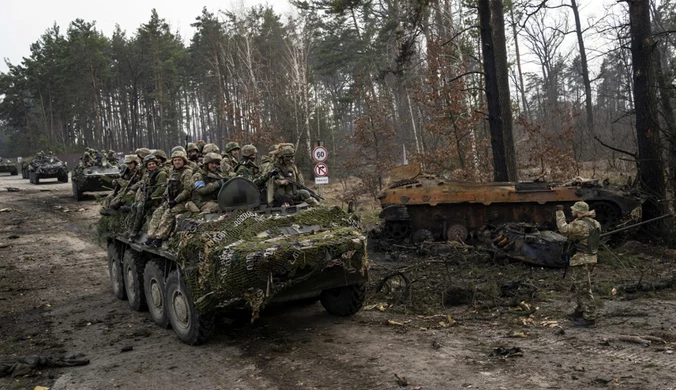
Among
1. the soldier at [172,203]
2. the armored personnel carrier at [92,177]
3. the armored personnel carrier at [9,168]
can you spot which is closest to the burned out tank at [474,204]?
the soldier at [172,203]

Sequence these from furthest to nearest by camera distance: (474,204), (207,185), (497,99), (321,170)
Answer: (497,99) < (321,170) < (474,204) < (207,185)

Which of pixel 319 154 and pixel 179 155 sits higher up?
pixel 319 154

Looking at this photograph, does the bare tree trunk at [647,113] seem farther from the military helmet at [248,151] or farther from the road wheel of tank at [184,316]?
the road wheel of tank at [184,316]

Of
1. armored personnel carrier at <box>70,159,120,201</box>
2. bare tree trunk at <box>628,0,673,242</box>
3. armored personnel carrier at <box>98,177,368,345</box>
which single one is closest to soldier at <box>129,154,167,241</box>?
armored personnel carrier at <box>98,177,368,345</box>

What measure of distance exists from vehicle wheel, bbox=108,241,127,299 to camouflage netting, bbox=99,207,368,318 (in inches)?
120

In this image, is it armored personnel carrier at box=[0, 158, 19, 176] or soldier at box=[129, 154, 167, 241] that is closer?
soldier at box=[129, 154, 167, 241]

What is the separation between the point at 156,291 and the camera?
8102mm

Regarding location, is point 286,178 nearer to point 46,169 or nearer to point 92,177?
point 92,177

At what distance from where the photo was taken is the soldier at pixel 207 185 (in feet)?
25.1

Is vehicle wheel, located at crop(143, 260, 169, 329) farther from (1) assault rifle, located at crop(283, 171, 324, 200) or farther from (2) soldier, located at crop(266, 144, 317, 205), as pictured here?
(1) assault rifle, located at crop(283, 171, 324, 200)

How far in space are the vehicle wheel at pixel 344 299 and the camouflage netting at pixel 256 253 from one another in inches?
28.7

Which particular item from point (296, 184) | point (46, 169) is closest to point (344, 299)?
point (296, 184)

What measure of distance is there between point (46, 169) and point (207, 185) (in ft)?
89.6

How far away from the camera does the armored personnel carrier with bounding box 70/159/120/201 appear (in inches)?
906
